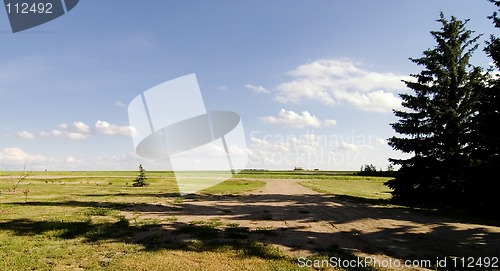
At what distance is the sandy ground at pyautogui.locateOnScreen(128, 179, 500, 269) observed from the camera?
1105 cm

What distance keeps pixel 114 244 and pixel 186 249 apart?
115 inches

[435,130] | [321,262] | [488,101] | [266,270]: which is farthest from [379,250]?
[435,130]

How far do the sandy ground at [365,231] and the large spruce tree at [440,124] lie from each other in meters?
6.71

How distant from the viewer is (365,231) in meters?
14.3

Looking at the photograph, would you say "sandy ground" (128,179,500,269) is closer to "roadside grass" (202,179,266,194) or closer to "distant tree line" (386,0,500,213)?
"distant tree line" (386,0,500,213)

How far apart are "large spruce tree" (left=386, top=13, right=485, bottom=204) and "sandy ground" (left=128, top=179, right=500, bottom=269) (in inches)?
264

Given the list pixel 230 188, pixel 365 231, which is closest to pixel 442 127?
pixel 365 231

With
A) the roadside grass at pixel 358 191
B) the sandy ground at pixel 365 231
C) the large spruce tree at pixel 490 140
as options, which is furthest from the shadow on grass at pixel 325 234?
the roadside grass at pixel 358 191

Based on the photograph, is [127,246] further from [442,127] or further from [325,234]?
[442,127]

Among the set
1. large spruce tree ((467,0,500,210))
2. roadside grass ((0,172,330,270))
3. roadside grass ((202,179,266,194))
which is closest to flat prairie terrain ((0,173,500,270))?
roadside grass ((0,172,330,270))

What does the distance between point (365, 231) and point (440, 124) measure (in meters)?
16.1

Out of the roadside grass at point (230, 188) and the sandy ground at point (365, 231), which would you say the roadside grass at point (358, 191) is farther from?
the sandy ground at point (365, 231)

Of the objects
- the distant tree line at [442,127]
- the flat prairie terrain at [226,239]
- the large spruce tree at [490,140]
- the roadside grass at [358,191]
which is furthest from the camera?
the roadside grass at [358,191]

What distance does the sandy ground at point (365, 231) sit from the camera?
11.1 meters
